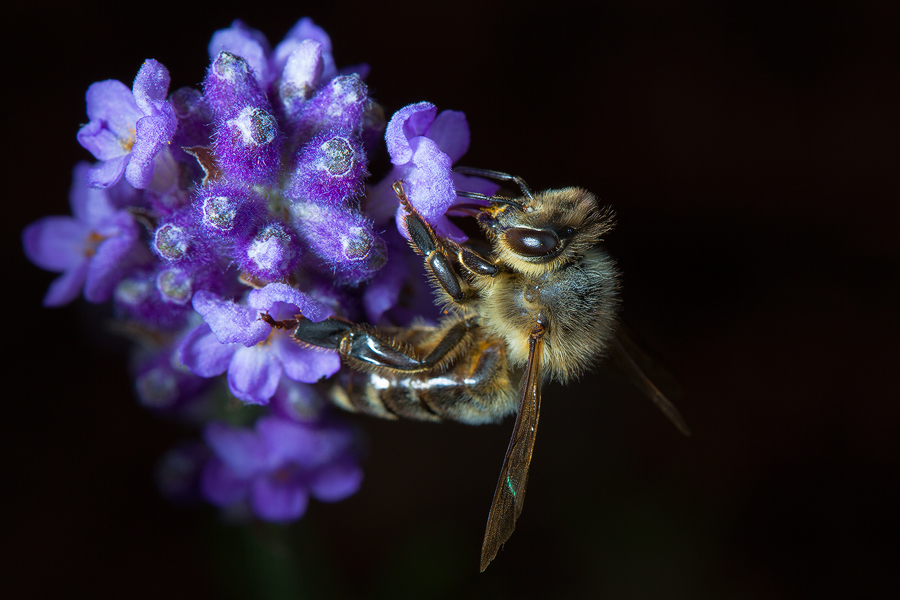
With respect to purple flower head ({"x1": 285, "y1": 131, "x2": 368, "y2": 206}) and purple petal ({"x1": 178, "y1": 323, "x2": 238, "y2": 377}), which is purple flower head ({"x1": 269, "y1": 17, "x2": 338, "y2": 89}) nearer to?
purple flower head ({"x1": 285, "y1": 131, "x2": 368, "y2": 206})

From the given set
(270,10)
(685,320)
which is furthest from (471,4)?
(685,320)

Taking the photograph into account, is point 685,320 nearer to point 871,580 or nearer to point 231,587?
point 871,580

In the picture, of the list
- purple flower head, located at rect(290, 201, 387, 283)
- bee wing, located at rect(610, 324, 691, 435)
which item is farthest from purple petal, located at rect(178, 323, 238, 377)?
bee wing, located at rect(610, 324, 691, 435)

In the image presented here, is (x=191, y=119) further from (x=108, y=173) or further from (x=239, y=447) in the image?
(x=239, y=447)

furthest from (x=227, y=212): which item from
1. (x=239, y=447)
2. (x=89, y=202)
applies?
(x=239, y=447)

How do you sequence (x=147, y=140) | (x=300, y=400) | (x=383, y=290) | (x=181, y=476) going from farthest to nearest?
(x=181, y=476)
(x=300, y=400)
(x=383, y=290)
(x=147, y=140)

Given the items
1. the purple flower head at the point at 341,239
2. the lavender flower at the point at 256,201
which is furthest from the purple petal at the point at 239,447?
the purple flower head at the point at 341,239

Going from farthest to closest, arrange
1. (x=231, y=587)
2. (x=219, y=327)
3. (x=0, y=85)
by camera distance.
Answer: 1. (x=0, y=85)
2. (x=231, y=587)
3. (x=219, y=327)
